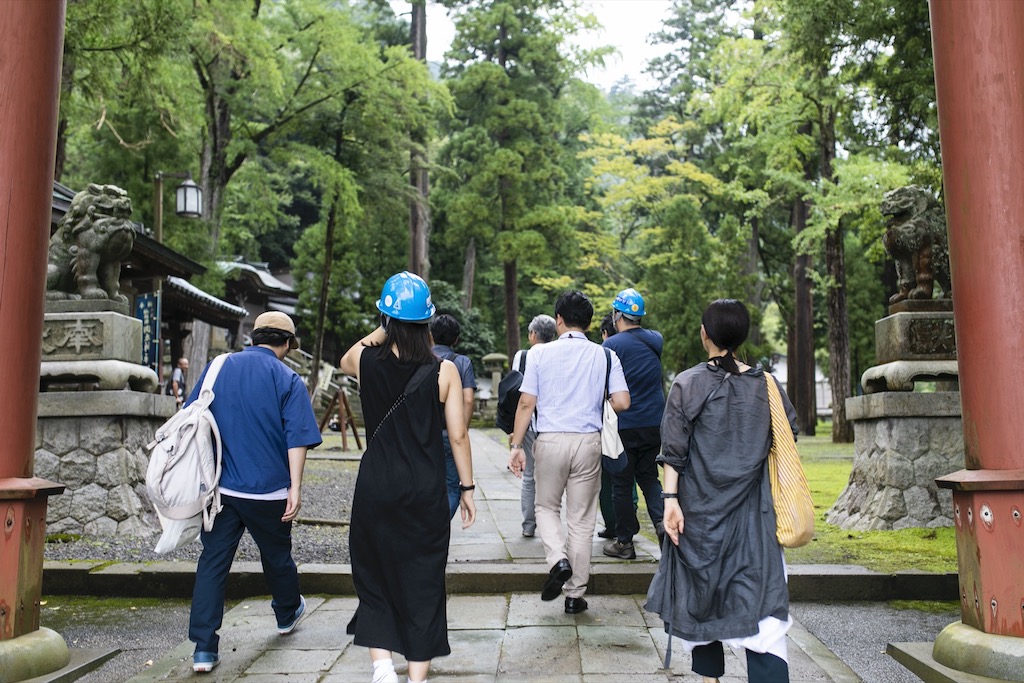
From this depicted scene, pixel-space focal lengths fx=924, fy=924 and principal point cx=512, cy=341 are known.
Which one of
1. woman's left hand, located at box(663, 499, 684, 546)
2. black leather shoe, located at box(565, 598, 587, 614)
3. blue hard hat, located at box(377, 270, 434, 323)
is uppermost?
blue hard hat, located at box(377, 270, 434, 323)

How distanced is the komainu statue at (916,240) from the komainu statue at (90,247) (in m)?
6.72

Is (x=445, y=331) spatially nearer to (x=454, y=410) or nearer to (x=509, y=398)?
(x=509, y=398)

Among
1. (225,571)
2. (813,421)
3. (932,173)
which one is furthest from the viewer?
(813,421)

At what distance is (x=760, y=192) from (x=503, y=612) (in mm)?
17546

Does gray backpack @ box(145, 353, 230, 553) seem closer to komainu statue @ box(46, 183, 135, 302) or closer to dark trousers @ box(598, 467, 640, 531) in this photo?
dark trousers @ box(598, 467, 640, 531)

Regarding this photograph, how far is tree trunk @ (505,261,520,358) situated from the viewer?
1058 inches

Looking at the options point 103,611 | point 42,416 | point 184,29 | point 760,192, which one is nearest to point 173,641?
point 103,611

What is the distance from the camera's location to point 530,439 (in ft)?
24.3

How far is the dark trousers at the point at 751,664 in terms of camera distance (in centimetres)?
349

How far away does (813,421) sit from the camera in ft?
83.5

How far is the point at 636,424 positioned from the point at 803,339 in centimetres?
1923

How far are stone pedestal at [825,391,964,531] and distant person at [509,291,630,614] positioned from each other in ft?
11.1

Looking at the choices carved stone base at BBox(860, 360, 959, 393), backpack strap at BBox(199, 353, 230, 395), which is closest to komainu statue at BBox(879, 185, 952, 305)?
carved stone base at BBox(860, 360, 959, 393)

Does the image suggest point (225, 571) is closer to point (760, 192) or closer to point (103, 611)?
point (103, 611)
